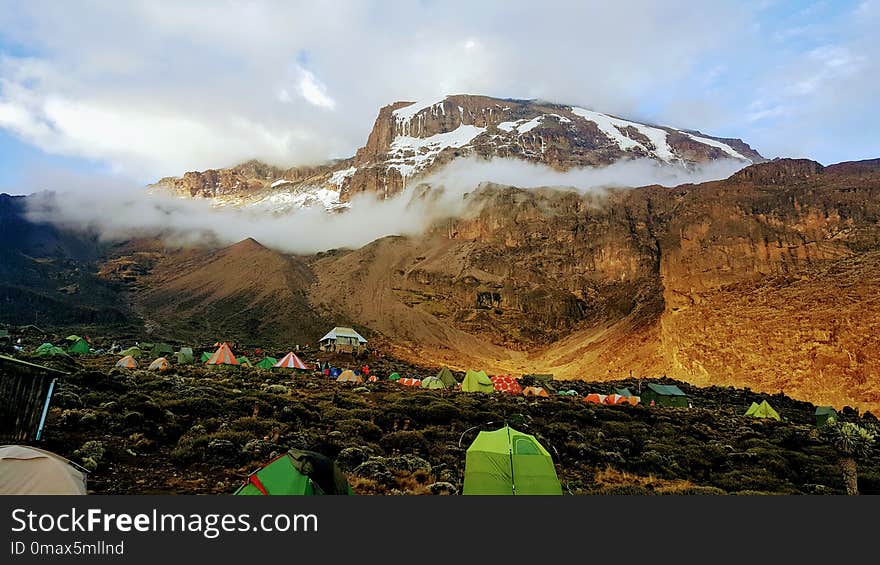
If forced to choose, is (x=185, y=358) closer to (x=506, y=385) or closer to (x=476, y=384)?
(x=476, y=384)

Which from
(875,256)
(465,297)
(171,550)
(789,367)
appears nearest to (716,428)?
(789,367)

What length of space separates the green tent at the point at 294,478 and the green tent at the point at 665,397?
3280 cm

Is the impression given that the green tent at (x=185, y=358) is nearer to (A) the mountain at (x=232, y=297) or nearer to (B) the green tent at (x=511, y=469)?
(A) the mountain at (x=232, y=297)

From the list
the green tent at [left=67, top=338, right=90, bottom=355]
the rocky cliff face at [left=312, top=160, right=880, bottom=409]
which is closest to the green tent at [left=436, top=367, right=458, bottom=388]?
the rocky cliff face at [left=312, top=160, right=880, bottom=409]

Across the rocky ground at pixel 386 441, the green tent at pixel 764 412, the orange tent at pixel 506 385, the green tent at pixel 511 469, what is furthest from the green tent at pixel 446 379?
the green tent at pixel 511 469

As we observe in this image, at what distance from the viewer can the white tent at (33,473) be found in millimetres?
7895

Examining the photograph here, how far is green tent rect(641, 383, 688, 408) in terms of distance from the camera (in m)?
36.3

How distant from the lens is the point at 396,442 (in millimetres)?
16750

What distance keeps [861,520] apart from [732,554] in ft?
Answer: 7.77

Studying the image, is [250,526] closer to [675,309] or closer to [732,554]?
[732,554]

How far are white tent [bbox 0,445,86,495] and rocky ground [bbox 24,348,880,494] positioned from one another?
2310 millimetres

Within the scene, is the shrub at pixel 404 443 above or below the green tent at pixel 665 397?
above

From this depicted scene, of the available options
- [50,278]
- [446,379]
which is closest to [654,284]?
[446,379]

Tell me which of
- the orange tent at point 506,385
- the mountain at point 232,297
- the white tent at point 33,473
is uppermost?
the mountain at point 232,297
